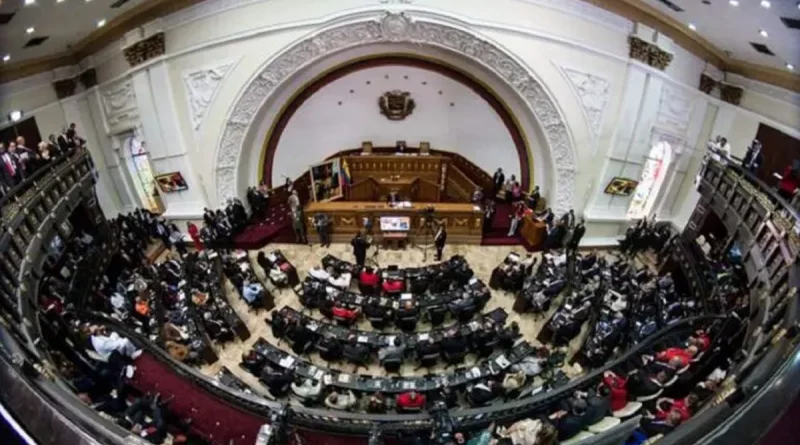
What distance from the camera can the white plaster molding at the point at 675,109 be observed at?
56.4 ft

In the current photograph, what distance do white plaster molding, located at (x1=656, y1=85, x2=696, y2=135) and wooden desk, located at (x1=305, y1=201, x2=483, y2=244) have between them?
6.33 m

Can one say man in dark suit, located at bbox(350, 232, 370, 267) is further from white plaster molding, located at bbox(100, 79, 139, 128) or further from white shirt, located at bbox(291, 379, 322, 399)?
white plaster molding, located at bbox(100, 79, 139, 128)

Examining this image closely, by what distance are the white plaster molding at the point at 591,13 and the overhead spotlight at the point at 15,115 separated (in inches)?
579

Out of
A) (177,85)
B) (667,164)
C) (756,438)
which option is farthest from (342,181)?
(756,438)

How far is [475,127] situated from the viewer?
2225cm

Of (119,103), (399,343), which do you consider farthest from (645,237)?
(119,103)

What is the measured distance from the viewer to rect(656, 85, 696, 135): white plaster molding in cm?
1720

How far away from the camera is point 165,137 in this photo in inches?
728

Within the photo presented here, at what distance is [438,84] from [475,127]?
2168 millimetres

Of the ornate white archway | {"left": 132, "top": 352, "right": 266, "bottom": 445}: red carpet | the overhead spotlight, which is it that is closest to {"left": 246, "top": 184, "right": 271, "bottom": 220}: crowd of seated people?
the ornate white archway

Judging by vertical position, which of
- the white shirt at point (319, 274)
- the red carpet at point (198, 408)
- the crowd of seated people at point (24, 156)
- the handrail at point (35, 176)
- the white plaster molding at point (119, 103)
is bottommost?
the red carpet at point (198, 408)

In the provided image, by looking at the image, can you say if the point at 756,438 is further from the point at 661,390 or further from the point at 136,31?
the point at 136,31

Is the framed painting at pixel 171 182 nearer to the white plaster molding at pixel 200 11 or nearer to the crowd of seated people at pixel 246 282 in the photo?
the crowd of seated people at pixel 246 282

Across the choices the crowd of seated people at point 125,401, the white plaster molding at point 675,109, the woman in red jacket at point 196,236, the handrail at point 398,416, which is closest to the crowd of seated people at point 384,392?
the handrail at point 398,416
